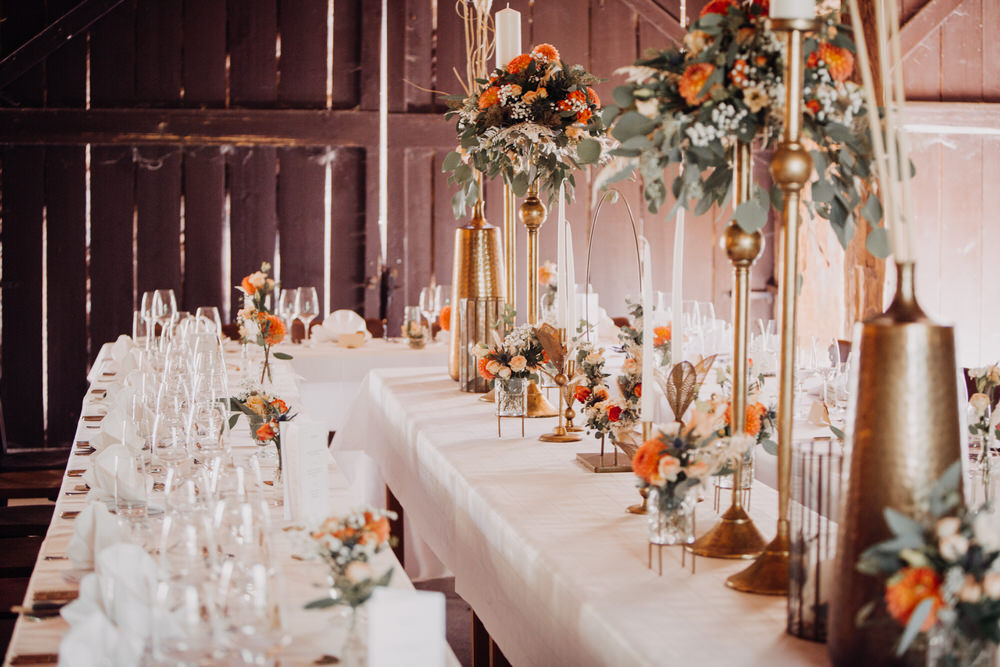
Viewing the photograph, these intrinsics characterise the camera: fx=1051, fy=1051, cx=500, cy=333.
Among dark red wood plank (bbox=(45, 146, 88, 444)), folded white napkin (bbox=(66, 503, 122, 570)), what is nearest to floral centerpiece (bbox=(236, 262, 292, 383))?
folded white napkin (bbox=(66, 503, 122, 570))

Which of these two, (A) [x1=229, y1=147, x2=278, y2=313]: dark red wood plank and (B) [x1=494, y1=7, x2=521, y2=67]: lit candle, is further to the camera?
(A) [x1=229, y1=147, x2=278, y2=313]: dark red wood plank

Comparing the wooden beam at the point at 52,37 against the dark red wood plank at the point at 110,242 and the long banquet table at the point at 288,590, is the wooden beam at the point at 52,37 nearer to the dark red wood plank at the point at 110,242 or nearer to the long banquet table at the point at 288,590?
the dark red wood plank at the point at 110,242

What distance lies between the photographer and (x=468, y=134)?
10.3 ft

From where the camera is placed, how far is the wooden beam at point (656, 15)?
6.87 m

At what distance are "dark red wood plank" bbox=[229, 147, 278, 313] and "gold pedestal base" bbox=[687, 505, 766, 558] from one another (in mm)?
5090

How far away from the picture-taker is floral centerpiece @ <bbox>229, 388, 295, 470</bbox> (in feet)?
8.08

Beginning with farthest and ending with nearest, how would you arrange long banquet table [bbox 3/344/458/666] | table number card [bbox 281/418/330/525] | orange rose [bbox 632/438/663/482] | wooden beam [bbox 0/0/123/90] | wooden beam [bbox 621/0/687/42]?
wooden beam [bbox 621/0/687/42] → wooden beam [bbox 0/0/123/90] → table number card [bbox 281/418/330/525] → orange rose [bbox 632/438/663/482] → long banquet table [bbox 3/344/458/666]

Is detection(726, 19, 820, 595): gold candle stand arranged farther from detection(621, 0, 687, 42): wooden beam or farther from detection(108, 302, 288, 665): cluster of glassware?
detection(621, 0, 687, 42): wooden beam

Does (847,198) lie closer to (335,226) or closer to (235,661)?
(235,661)

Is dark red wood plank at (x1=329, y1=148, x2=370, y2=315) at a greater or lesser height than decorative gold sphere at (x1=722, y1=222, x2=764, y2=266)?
greater

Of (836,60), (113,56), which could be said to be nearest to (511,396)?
(836,60)

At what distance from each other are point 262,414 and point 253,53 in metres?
4.47

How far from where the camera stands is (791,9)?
153 cm

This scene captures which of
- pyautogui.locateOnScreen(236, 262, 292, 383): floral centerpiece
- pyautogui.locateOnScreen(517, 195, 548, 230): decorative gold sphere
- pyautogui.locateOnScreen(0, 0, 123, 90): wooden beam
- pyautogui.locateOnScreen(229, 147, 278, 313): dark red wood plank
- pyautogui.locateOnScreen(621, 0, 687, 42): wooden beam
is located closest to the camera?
pyautogui.locateOnScreen(517, 195, 548, 230): decorative gold sphere
